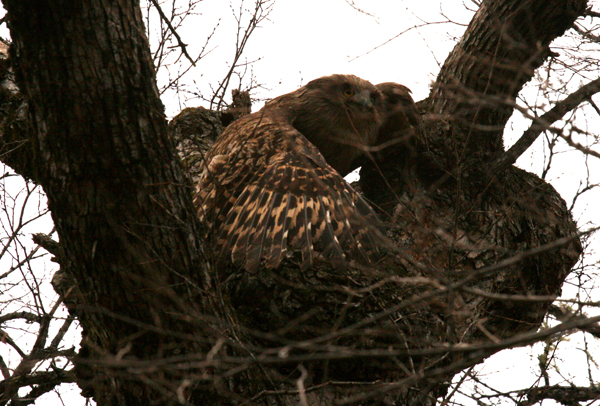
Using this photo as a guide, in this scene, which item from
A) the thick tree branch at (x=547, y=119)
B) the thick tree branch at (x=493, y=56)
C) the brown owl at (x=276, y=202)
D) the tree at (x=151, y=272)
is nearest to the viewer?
the tree at (x=151, y=272)

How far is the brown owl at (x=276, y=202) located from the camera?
12.0 feet

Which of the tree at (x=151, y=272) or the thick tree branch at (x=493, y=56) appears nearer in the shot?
the tree at (x=151, y=272)

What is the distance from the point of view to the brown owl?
3.66 metres

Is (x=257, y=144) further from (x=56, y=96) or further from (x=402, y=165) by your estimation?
(x=56, y=96)

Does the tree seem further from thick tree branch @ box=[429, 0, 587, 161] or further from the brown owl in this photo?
thick tree branch @ box=[429, 0, 587, 161]

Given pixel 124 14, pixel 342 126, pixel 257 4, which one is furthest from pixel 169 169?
pixel 257 4

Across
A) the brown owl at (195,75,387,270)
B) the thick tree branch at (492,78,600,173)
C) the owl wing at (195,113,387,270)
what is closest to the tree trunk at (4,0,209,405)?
the brown owl at (195,75,387,270)

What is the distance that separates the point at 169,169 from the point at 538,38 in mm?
2872

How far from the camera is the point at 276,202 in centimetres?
391

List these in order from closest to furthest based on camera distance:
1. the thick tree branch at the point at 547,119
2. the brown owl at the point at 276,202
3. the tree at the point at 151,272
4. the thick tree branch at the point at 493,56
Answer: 1. the tree at the point at 151,272
2. the thick tree branch at the point at 547,119
3. the brown owl at the point at 276,202
4. the thick tree branch at the point at 493,56

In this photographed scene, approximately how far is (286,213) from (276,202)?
0.41ft

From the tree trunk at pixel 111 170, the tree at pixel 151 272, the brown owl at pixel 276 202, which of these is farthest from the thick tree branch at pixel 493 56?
the tree trunk at pixel 111 170

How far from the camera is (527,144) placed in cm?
434

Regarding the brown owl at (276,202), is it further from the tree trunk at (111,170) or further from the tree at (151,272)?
the tree trunk at (111,170)
